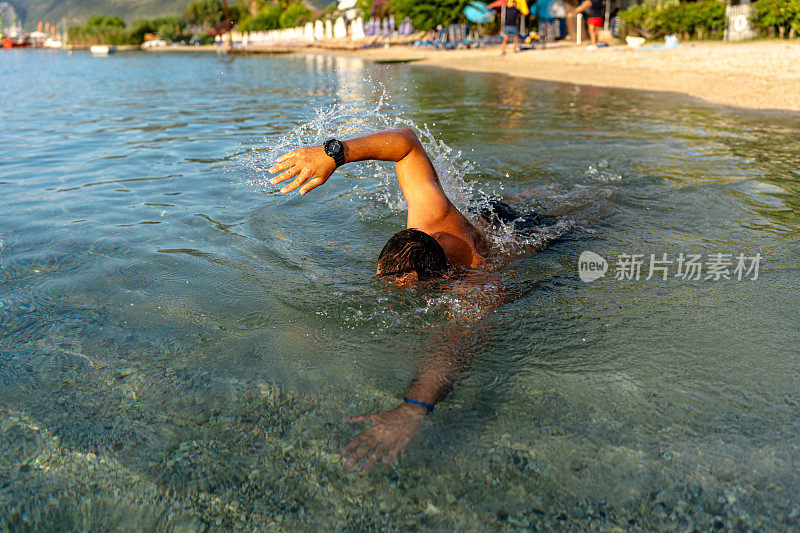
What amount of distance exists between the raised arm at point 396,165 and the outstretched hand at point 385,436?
1.21 metres

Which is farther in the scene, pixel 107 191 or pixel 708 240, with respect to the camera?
pixel 107 191

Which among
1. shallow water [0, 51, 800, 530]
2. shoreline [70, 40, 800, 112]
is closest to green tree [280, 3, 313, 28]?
shoreline [70, 40, 800, 112]

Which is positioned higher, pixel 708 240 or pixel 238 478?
pixel 708 240

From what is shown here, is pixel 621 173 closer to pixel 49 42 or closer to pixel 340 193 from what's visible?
pixel 340 193

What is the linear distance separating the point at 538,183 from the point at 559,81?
455 inches

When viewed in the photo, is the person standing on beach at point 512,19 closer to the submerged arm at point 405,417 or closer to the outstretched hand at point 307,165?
the outstretched hand at point 307,165

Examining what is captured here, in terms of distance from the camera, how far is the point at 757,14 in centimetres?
1786

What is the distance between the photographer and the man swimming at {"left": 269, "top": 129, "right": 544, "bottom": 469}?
2480 millimetres

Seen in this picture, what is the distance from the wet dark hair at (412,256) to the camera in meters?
3.14

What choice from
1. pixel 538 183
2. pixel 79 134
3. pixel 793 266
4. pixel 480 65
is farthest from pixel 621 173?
pixel 480 65

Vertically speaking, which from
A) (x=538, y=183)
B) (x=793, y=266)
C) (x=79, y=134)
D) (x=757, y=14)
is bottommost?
(x=793, y=266)

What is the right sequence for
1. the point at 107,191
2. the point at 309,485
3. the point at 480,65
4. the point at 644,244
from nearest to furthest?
the point at 309,485
the point at 644,244
the point at 107,191
the point at 480,65

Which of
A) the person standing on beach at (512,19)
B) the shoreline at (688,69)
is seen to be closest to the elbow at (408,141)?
the shoreline at (688,69)

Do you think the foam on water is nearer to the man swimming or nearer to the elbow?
the man swimming
